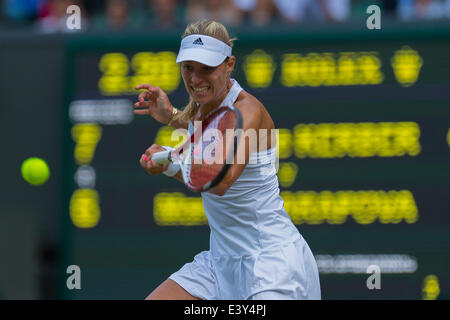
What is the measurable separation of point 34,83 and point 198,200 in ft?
5.77

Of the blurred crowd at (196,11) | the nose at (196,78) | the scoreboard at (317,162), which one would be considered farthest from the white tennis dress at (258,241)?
the blurred crowd at (196,11)

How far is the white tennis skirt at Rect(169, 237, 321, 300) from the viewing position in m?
3.99

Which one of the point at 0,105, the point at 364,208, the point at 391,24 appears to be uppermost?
the point at 391,24

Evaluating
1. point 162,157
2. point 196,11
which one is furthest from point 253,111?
point 196,11

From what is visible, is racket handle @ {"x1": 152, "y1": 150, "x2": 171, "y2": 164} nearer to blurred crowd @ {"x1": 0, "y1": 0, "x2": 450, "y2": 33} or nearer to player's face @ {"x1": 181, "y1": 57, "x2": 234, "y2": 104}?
player's face @ {"x1": 181, "y1": 57, "x2": 234, "y2": 104}

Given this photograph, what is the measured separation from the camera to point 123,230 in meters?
7.08

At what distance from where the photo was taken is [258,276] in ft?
13.1

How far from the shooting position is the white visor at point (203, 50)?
13.0 feet

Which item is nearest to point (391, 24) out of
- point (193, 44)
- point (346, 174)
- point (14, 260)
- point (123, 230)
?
point (346, 174)

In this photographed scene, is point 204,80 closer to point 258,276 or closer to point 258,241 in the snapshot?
point 258,241

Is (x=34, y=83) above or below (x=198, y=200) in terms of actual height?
above

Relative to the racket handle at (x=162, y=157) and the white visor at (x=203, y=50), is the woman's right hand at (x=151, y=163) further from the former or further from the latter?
the white visor at (x=203, y=50)

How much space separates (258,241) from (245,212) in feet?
0.49
